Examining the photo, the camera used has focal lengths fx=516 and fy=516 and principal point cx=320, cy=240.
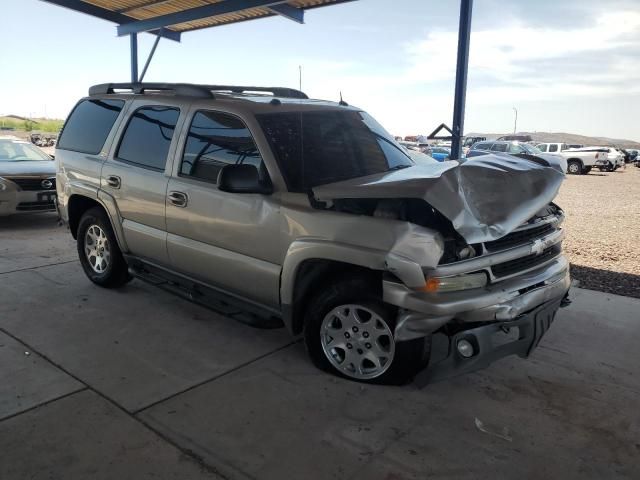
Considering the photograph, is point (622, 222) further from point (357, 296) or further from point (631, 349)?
point (357, 296)

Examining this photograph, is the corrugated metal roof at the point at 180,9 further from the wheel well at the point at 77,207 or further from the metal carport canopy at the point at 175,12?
the wheel well at the point at 77,207

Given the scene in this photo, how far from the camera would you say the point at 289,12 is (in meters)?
8.57

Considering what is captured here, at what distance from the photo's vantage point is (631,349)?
4180mm

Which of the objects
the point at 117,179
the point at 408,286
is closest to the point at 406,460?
the point at 408,286

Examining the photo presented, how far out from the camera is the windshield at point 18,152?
368 inches

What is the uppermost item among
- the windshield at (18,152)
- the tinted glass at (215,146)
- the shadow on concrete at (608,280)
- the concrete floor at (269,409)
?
the tinted glass at (215,146)

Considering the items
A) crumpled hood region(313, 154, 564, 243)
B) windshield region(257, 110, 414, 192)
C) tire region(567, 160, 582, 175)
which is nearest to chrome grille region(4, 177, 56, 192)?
windshield region(257, 110, 414, 192)

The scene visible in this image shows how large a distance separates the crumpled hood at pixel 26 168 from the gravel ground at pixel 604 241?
27.0ft

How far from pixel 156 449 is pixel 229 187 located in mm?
1697

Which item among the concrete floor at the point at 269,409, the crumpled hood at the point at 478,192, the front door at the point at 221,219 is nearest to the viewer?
the concrete floor at the point at 269,409

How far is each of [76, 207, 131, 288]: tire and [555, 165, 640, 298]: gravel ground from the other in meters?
5.14

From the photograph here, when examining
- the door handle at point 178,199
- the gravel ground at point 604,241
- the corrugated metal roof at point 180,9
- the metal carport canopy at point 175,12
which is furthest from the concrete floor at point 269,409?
the corrugated metal roof at point 180,9

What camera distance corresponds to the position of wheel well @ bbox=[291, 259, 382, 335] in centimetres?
344

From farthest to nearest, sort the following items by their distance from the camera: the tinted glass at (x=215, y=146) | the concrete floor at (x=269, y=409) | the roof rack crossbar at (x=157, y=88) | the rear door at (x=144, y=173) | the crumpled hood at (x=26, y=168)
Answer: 1. the crumpled hood at (x=26, y=168)
2. the rear door at (x=144, y=173)
3. the roof rack crossbar at (x=157, y=88)
4. the tinted glass at (x=215, y=146)
5. the concrete floor at (x=269, y=409)
